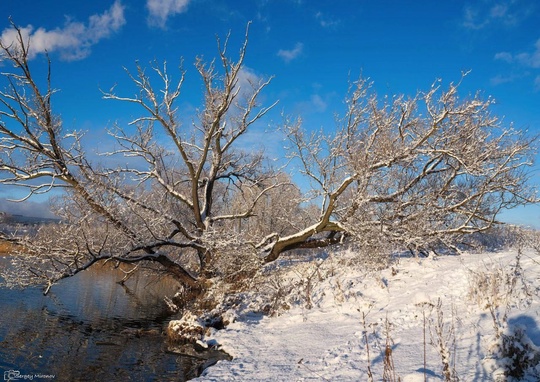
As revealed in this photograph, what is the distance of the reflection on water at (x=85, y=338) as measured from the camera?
291 inches

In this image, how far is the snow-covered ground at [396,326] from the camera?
4930mm

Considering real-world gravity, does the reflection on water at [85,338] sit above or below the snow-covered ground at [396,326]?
below

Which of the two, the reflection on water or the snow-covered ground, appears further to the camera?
the reflection on water

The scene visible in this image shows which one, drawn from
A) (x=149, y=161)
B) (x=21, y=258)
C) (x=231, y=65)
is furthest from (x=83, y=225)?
(x=231, y=65)

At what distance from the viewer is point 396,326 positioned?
752cm

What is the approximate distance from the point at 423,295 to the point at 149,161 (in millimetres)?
11637

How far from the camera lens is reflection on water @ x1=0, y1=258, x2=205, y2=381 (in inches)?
291

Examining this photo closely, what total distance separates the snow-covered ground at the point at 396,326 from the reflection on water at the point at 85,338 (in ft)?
5.34

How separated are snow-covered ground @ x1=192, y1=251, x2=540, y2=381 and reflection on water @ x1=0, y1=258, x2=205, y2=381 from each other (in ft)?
5.34

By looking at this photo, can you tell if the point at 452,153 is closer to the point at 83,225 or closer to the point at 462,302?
the point at 462,302

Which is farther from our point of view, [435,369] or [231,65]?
[231,65]

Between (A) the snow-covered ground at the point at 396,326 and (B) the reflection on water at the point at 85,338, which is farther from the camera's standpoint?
(B) the reflection on water at the point at 85,338

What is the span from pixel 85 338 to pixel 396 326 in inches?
304

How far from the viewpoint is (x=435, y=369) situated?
5008 mm
